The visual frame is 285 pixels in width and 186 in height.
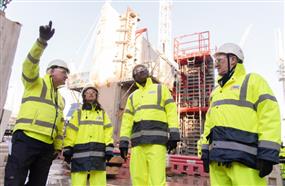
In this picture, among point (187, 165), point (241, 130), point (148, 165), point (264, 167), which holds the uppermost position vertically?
point (241, 130)

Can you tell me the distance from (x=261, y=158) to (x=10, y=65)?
89.4 inches

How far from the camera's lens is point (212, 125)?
2387mm

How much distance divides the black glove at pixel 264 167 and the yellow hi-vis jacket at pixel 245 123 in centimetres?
3

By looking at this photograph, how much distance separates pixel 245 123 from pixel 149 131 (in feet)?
4.29

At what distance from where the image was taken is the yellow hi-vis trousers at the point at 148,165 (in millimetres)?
2954

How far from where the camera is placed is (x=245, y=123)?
210 centimetres

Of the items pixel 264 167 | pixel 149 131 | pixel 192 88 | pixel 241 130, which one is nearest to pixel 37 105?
pixel 149 131

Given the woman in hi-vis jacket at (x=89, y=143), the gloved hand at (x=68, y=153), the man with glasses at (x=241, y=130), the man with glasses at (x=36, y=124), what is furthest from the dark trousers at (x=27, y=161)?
the man with glasses at (x=241, y=130)

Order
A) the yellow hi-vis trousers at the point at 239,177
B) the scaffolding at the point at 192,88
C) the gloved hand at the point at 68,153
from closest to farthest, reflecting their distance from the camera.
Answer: the yellow hi-vis trousers at the point at 239,177
the gloved hand at the point at 68,153
the scaffolding at the point at 192,88

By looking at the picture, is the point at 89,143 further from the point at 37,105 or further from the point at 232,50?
the point at 232,50

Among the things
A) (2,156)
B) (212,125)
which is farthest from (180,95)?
(212,125)

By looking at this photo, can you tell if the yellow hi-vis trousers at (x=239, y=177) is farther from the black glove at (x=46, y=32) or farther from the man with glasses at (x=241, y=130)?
the black glove at (x=46, y=32)

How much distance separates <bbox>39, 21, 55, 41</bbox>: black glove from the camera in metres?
2.56

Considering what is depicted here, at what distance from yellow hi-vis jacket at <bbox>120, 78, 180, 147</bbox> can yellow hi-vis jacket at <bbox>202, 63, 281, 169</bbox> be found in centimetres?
85
